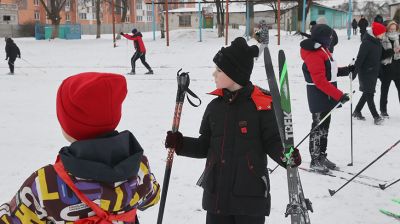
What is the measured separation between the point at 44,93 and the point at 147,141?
6107 millimetres

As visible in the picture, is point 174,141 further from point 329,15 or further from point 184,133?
point 329,15

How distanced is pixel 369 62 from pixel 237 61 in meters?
5.62

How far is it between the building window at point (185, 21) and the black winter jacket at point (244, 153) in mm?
51696

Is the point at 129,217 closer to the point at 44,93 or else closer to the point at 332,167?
the point at 332,167

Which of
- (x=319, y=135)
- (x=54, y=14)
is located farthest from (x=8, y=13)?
(x=319, y=135)

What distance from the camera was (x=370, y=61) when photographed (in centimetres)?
750

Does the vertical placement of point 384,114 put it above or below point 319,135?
below

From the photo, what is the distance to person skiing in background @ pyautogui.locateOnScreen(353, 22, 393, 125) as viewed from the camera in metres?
7.28

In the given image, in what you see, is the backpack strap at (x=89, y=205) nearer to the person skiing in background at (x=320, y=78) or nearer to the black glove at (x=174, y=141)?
the black glove at (x=174, y=141)

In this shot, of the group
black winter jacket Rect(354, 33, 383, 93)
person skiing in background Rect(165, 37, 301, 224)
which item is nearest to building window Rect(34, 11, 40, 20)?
black winter jacket Rect(354, 33, 383, 93)

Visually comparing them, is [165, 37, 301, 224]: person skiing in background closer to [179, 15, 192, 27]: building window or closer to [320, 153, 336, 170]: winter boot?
[320, 153, 336, 170]: winter boot

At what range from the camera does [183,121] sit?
8.13m

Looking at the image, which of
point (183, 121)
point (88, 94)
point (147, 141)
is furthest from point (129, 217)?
point (183, 121)

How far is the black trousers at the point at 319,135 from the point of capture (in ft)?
16.9
